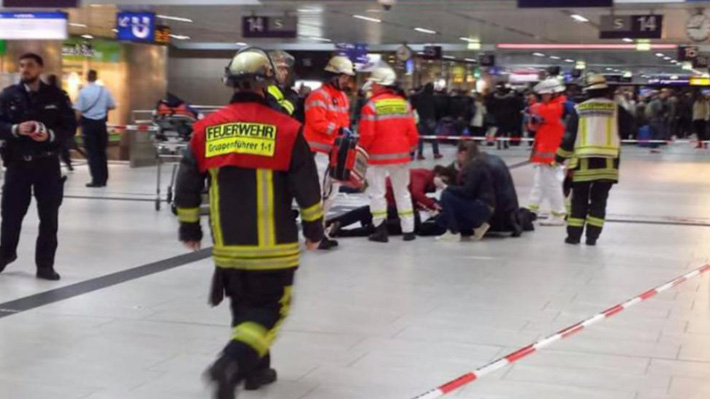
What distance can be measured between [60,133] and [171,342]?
252 centimetres

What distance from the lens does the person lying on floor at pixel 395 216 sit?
1101cm

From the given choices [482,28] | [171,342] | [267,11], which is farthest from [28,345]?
[482,28]

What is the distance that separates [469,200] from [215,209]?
20.4 ft

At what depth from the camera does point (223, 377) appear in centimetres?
432

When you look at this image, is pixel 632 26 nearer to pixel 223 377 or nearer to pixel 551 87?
pixel 551 87

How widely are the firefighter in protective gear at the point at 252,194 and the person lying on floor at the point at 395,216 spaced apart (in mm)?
5861

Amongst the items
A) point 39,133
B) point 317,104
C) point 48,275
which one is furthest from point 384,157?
point 39,133

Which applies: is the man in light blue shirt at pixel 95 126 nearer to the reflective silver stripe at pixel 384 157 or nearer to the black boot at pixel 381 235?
the black boot at pixel 381 235

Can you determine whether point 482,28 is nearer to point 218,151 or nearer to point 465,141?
point 465,141

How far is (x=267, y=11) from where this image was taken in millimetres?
21703

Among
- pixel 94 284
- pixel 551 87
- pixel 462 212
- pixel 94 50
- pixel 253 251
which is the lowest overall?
pixel 94 284

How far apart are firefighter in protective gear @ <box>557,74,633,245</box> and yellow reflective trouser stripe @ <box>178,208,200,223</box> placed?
645 centimetres

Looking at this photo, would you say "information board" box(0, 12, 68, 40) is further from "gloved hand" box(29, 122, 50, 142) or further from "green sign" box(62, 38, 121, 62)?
"gloved hand" box(29, 122, 50, 142)

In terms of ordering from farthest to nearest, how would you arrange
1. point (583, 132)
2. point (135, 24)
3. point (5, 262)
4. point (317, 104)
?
point (135, 24)
point (583, 132)
point (317, 104)
point (5, 262)
